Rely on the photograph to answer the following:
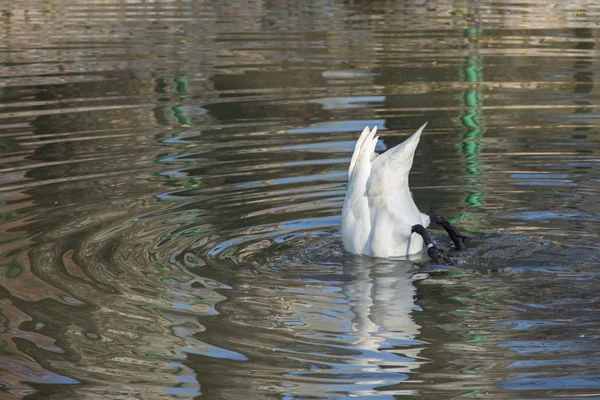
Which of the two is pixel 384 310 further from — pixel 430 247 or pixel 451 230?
pixel 451 230

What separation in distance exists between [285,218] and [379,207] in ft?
3.92

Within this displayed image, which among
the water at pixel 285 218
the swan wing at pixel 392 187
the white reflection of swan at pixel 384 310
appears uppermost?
the swan wing at pixel 392 187

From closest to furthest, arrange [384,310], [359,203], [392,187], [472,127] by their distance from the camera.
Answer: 1. [384,310]
2. [392,187]
3. [359,203]
4. [472,127]

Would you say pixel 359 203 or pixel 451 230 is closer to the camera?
pixel 359 203

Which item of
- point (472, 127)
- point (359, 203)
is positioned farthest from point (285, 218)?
point (472, 127)

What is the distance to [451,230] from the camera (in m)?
6.70

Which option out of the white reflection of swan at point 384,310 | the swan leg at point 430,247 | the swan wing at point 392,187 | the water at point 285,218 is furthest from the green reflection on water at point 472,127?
the white reflection of swan at point 384,310

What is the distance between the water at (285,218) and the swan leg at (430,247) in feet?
0.24

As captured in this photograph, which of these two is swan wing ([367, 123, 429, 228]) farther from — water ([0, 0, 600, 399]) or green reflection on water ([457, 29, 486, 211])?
green reflection on water ([457, 29, 486, 211])

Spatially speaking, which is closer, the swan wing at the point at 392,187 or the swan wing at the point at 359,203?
the swan wing at the point at 392,187

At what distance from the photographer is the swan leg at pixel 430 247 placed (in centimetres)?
635

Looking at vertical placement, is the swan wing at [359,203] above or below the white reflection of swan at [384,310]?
above

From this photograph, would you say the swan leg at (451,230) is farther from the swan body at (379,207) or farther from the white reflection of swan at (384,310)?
the white reflection of swan at (384,310)

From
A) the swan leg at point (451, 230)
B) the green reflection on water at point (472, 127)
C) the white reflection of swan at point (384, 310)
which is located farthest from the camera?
the green reflection on water at point (472, 127)
